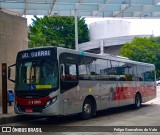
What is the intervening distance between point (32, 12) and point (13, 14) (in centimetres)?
124

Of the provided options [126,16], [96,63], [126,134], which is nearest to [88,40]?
[126,16]

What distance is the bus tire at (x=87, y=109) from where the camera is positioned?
13.3 metres

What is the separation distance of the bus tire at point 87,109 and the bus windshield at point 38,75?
229 cm

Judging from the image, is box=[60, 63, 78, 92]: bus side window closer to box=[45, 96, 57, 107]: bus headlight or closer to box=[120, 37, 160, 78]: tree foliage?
box=[45, 96, 57, 107]: bus headlight

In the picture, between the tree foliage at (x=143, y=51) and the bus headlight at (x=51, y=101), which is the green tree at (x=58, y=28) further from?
the bus headlight at (x=51, y=101)

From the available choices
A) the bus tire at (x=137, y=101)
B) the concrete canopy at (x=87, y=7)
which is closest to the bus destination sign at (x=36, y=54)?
the concrete canopy at (x=87, y=7)

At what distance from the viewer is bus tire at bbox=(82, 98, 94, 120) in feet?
43.6

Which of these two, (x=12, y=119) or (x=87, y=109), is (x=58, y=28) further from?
(x=12, y=119)

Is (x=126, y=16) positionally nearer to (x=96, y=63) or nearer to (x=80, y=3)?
(x=80, y=3)

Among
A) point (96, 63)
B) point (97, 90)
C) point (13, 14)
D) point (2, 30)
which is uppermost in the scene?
point (13, 14)

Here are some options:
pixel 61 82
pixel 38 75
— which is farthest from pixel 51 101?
pixel 38 75

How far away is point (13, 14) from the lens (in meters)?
19.7

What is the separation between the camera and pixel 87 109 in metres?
13.5

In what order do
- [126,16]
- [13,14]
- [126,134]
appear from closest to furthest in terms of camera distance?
[126,134] → [13,14] → [126,16]
